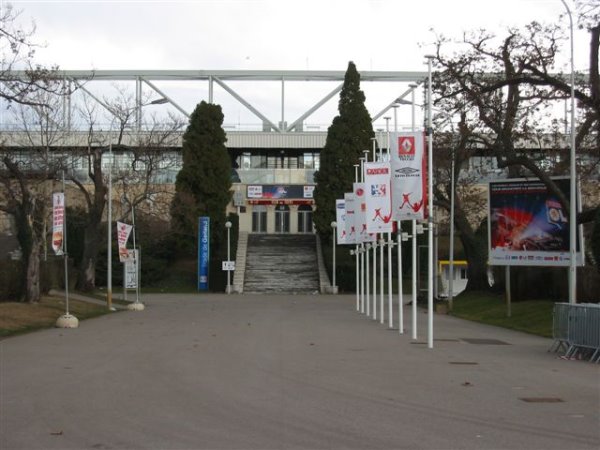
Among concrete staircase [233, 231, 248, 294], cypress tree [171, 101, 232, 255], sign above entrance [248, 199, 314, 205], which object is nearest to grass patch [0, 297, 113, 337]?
concrete staircase [233, 231, 248, 294]

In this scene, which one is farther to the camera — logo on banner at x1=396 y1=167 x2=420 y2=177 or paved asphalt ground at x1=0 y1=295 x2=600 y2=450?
logo on banner at x1=396 y1=167 x2=420 y2=177

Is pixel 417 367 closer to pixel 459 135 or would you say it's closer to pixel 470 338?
pixel 470 338

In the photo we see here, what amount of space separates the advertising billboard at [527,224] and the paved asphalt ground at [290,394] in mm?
9184

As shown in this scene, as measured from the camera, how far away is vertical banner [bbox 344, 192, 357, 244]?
32819mm

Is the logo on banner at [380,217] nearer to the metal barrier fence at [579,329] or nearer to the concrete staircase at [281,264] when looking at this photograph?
the metal barrier fence at [579,329]

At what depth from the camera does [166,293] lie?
5891 cm

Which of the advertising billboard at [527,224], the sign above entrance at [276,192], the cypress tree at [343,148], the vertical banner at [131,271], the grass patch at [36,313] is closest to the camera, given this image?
the grass patch at [36,313]

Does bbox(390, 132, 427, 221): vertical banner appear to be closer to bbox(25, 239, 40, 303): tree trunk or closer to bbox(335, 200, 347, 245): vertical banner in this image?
bbox(335, 200, 347, 245): vertical banner

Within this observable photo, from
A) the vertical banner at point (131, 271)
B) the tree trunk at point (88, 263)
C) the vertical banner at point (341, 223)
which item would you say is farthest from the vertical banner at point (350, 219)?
the tree trunk at point (88, 263)

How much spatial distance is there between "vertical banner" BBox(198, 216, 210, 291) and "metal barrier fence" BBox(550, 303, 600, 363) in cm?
4451

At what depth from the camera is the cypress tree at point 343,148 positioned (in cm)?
6506

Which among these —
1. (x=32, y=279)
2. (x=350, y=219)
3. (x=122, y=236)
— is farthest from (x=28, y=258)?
(x=350, y=219)

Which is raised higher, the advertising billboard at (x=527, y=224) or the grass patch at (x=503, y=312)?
A: the advertising billboard at (x=527, y=224)

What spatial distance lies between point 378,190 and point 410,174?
18.9ft
